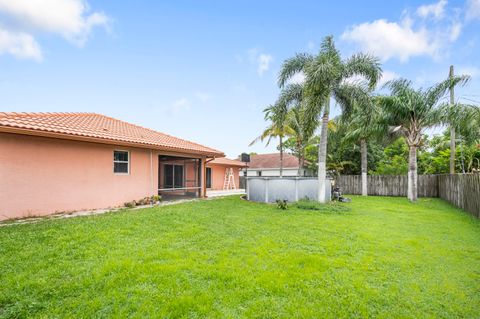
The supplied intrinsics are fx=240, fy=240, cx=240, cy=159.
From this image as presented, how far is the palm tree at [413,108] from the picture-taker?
44.4 ft

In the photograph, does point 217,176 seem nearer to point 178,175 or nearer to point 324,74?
point 178,175

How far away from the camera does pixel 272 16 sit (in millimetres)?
12633

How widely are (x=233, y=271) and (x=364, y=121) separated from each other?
13316 mm

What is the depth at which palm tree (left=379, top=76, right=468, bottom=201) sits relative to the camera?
44.4 feet

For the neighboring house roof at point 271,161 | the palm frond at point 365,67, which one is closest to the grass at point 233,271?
the palm frond at point 365,67

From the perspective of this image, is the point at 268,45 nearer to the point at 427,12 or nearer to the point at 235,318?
the point at 427,12

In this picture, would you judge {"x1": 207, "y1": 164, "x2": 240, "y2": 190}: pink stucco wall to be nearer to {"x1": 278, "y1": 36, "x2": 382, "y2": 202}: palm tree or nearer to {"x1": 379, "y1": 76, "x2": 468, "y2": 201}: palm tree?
{"x1": 278, "y1": 36, "x2": 382, "y2": 202}: palm tree

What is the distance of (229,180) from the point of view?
74.8 feet

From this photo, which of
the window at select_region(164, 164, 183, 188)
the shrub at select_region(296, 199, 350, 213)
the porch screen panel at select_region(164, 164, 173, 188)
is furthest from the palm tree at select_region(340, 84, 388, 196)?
the porch screen panel at select_region(164, 164, 173, 188)

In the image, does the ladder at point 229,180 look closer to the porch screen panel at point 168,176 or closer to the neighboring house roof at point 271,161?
the porch screen panel at point 168,176

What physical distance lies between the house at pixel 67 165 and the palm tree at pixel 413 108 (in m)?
12.7

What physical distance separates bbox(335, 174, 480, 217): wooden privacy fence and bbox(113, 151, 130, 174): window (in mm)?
13762

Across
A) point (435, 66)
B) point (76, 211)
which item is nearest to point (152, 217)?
point (76, 211)

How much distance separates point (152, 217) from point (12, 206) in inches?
171
